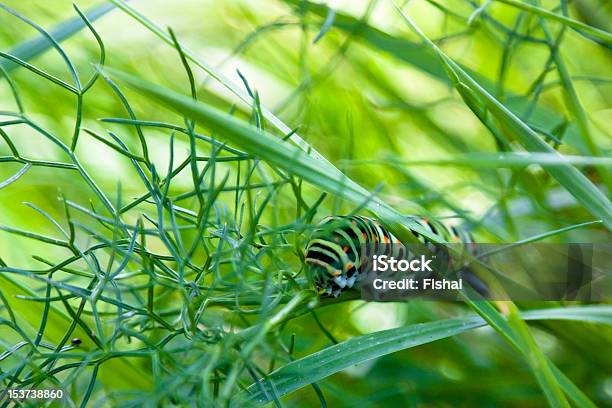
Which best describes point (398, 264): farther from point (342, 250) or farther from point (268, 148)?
point (268, 148)

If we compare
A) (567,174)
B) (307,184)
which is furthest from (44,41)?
(567,174)

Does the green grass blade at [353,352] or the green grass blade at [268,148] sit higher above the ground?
the green grass blade at [268,148]

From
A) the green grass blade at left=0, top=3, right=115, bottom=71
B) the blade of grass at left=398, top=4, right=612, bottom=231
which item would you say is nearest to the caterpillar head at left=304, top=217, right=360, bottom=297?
the blade of grass at left=398, top=4, right=612, bottom=231

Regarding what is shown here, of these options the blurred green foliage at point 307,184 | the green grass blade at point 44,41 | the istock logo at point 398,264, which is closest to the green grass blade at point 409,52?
the blurred green foliage at point 307,184

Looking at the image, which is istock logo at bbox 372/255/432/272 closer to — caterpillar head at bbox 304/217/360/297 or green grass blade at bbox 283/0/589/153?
caterpillar head at bbox 304/217/360/297

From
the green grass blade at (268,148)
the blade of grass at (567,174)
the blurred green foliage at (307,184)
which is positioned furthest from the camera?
the blurred green foliage at (307,184)

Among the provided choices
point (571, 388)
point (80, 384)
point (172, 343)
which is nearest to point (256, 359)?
point (172, 343)

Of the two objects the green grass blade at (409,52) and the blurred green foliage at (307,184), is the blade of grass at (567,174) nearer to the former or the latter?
the blurred green foliage at (307,184)
